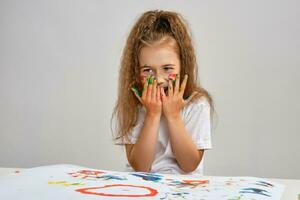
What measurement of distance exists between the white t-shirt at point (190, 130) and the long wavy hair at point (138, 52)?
1cm

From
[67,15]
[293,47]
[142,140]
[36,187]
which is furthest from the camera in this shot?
[67,15]

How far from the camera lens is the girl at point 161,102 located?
1050mm

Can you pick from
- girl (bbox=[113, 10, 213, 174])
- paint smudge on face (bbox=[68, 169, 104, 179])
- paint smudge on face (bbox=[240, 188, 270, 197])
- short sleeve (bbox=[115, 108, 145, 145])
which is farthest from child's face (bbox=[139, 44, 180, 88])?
paint smudge on face (bbox=[240, 188, 270, 197])

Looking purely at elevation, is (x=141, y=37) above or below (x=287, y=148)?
above

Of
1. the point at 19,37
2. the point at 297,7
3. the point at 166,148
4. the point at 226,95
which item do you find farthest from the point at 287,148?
the point at 19,37

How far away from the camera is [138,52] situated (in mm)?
1135

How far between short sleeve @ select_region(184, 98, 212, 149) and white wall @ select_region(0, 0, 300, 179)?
1.92 feet

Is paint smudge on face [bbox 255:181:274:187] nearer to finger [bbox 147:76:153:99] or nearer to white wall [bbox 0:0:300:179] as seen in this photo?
finger [bbox 147:76:153:99]

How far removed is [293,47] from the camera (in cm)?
162

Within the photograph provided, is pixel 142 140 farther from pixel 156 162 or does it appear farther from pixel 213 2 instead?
pixel 213 2

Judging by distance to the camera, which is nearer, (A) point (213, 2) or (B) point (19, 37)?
(A) point (213, 2)

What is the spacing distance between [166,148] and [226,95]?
0.66 metres

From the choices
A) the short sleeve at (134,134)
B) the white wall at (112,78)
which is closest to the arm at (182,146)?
the short sleeve at (134,134)

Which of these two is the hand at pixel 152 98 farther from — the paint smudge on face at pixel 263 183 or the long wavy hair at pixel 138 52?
the paint smudge on face at pixel 263 183
